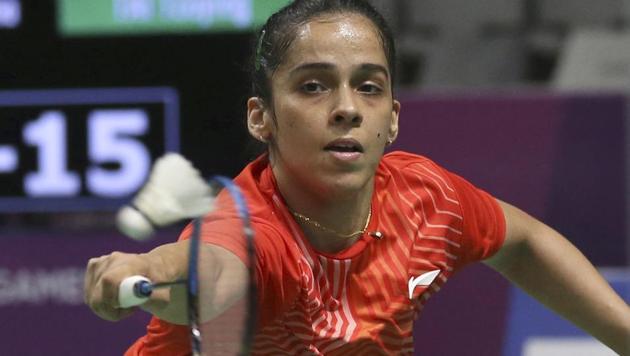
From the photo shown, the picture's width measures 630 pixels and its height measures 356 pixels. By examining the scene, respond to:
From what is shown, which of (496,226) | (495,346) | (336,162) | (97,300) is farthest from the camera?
(495,346)

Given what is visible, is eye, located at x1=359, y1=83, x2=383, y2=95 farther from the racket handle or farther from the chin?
the racket handle

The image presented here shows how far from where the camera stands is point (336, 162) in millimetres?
2656

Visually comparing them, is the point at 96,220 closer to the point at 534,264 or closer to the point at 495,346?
the point at 495,346

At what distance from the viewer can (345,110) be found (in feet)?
8.65

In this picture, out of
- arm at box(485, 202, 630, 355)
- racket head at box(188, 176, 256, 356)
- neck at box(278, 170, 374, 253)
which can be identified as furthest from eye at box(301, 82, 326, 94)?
arm at box(485, 202, 630, 355)

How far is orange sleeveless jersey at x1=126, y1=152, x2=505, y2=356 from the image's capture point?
261cm

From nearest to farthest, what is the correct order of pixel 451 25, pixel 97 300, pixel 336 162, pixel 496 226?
pixel 97 300
pixel 336 162
pixel 496 226
pixel 451 25

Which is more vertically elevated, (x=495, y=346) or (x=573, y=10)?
(x=573, y=10)

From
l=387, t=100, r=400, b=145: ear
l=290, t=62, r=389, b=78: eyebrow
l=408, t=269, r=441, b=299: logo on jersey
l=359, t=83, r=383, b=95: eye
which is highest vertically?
l=290, t=62, r=389, b=78: eyebrow

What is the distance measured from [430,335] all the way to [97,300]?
9.33 ft

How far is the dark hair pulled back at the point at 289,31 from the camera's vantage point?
2.74m

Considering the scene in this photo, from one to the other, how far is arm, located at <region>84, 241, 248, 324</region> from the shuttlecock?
6 cm

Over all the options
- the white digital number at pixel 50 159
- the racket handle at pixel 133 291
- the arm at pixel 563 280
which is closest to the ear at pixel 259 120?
the arm at pixel 563 280

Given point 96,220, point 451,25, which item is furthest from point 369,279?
point 451,25
